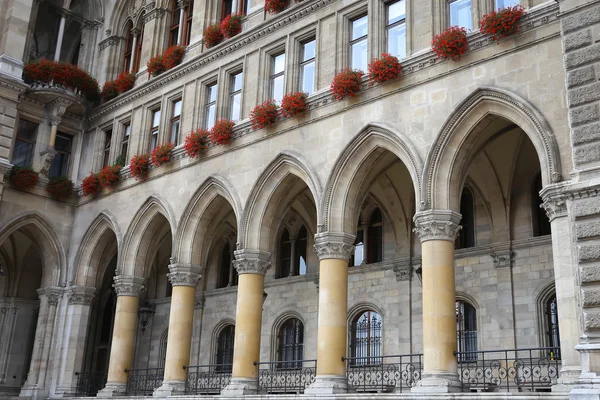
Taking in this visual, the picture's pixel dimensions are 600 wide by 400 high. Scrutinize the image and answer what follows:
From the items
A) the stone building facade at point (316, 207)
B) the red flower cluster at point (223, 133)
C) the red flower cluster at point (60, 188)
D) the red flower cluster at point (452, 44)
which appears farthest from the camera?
the red flower cluster at point (60, 188)

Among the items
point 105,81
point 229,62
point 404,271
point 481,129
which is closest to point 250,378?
point 404,271

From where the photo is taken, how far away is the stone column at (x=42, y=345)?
23141 mm

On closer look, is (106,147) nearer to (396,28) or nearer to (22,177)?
(22,177)

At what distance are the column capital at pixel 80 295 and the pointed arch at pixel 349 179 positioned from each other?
36.4 feet

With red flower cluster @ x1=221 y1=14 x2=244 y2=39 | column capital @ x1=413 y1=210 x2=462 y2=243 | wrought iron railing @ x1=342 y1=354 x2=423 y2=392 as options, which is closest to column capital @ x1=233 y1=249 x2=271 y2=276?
wrought iron railing @ x1=342 y1=354 x2=423 y2=392

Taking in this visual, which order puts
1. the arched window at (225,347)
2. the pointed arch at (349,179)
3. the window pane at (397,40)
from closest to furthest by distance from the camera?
the pointed arch at (349,179), the window pane at (397,40), the arched window at (225,347)

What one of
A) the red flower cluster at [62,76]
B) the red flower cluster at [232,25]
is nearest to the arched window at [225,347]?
the red flower cluster at [232,25]

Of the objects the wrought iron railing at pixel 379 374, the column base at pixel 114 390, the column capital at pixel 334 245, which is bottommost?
the column base at pixel 114 390

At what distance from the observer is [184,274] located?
20.4 metres

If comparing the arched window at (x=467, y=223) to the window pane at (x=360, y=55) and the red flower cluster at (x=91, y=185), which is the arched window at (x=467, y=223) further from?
the red flower cluster at (x=91, y=185)

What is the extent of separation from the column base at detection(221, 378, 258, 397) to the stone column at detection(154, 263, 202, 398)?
245 cm

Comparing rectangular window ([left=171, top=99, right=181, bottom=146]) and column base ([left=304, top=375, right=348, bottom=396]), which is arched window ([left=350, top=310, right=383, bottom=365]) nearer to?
column base ([left=304, top=375, right=348, bottom=396])

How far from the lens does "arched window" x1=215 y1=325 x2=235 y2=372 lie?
2409 cm

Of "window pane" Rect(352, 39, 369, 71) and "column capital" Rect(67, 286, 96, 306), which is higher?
"window pane" Rect(352, 39, 369, 71)
